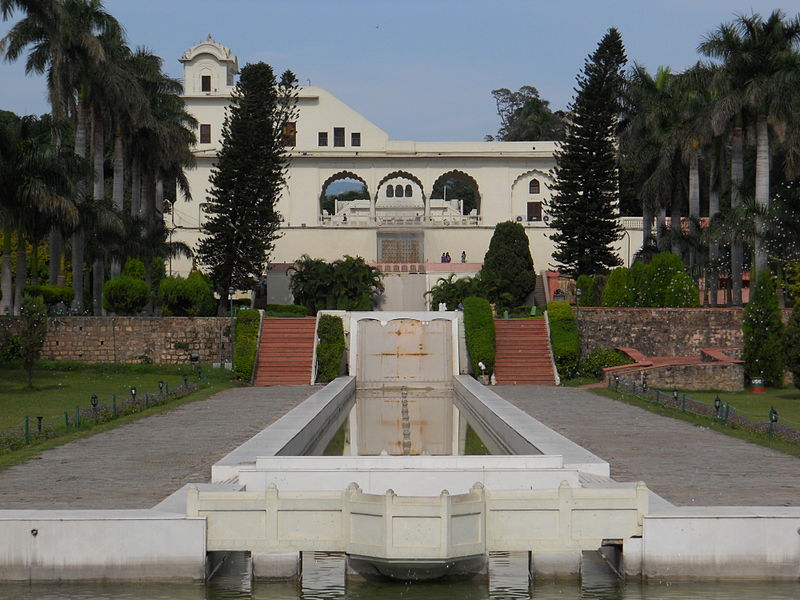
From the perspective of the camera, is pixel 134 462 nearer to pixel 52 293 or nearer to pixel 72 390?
pixel 72 390

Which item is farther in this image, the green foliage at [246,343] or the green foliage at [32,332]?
the green foliage at [246,343]

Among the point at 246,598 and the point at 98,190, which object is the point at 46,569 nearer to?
the point at 246,598

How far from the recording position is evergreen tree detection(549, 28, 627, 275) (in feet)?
136

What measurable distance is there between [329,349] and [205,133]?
30.1 metres

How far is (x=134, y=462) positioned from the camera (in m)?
14.2

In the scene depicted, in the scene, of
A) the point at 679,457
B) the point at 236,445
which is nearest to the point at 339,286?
the point at 236,445

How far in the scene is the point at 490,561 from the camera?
34.0 ft

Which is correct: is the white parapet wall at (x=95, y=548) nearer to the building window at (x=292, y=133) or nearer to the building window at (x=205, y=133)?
the building window at (x=292, y=133)

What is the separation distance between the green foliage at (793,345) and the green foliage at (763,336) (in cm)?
360

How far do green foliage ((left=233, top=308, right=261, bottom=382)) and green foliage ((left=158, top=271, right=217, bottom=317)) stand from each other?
3.06 meters

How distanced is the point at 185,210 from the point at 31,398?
3402 centimetres

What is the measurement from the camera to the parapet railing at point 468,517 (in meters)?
9.59

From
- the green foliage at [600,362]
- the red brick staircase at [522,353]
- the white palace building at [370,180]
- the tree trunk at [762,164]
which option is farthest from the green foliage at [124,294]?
the white palace building at [370,180]

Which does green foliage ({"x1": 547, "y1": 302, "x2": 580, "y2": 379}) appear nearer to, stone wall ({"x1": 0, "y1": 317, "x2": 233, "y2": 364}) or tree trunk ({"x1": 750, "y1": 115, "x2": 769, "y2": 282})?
tree trunk ({"x1": 750, "y1": 115, "x2": 769, "y2": 282})
